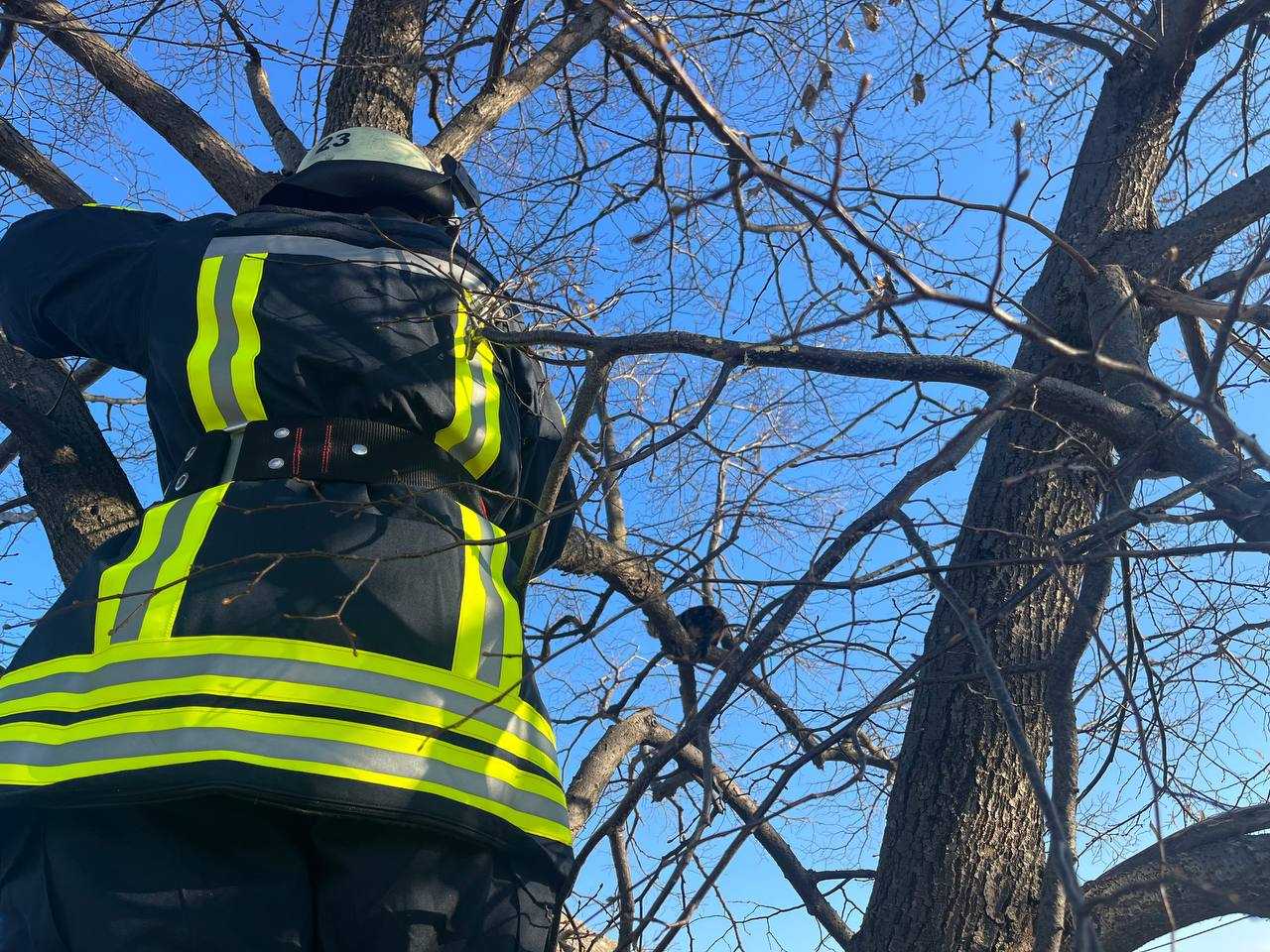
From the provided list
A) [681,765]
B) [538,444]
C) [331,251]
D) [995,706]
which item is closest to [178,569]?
[331,251]

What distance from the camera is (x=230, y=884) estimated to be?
177cm

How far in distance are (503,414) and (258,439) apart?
1.60 feet

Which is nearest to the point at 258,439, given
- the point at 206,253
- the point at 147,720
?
the point at 206,253

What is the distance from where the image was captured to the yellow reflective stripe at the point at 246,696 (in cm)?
179

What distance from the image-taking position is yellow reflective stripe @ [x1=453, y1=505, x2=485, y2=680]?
1.99m

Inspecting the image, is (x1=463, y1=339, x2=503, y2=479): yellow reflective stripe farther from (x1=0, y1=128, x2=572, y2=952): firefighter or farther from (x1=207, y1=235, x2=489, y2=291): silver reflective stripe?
(x1=207, y1=235, x2=489, y2=291): silver reflective stripe

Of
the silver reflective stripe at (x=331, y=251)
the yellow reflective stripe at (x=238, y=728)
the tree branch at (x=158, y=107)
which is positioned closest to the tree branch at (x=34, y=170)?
the tree branch at (x=158, y=107)

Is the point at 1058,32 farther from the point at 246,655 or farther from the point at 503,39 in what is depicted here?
the point at 246,655

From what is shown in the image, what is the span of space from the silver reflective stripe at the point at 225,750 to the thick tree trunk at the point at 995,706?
1.06 meters

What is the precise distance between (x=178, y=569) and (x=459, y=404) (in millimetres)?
580

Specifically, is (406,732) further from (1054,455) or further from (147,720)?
(1054,455)

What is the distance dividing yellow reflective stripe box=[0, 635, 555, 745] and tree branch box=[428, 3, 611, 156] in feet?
7.27

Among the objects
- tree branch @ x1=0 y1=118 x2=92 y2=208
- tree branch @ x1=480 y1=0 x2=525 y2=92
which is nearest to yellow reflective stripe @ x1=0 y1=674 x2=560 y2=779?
tree branch @ x1=0 y1=118 x2=92 y2=208

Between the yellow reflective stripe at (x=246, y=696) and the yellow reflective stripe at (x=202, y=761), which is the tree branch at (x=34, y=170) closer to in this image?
the yellow reflective stripe at (x=246, y=696)
